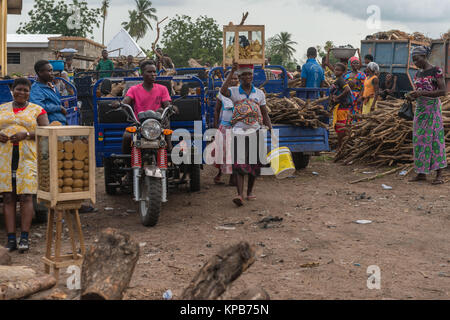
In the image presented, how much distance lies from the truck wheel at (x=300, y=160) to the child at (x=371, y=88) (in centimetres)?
272

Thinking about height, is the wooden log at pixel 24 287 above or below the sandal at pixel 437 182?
below

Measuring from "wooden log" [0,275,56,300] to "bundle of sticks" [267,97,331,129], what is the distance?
6474 millimetres

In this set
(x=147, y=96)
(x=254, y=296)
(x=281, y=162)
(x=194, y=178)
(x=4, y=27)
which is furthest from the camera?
(x=4, y=27)

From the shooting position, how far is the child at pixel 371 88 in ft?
42.7

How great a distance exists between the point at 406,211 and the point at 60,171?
4.68 m

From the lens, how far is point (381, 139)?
11.2m

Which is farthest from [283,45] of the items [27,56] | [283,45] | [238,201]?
[238,201]

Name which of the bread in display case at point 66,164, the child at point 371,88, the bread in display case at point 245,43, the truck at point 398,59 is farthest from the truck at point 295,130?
the truck at point 398,59

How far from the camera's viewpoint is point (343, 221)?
7.32m

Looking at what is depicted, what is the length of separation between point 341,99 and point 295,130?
1.49m

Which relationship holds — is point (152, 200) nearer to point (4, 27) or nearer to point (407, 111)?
point (407, 111)

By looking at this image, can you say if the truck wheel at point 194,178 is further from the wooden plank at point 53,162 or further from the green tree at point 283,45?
the green tree at point 283,45

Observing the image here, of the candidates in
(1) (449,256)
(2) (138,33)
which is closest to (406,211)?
(1) (449,256)
